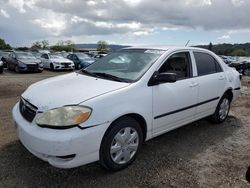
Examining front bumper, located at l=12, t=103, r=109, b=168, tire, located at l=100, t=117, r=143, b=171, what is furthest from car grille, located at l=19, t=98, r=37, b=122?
tire, located at l=100, t=117, r=143, b=171

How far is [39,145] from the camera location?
2.86m

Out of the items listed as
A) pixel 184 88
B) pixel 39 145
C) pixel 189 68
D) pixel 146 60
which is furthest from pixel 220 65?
pixel 39 145

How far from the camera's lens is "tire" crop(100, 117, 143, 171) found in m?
3.12

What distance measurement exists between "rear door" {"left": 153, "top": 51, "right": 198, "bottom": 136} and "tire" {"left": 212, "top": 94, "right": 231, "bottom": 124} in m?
1.04

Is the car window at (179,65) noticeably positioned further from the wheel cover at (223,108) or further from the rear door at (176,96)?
the wheel cover at (223,108)

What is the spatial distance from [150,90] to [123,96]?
0.50 metres

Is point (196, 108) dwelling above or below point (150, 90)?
below

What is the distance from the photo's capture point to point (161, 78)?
3.57 meters

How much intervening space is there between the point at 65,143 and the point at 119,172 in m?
0.93

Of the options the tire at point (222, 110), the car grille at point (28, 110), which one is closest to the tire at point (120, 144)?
the car grille at point (28, 110)

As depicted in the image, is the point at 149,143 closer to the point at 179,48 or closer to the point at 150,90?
the point at 150,90

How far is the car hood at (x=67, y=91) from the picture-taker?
3.02 m

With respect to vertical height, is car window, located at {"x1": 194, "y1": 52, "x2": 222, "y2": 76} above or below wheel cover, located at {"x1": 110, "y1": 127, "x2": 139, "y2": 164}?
above

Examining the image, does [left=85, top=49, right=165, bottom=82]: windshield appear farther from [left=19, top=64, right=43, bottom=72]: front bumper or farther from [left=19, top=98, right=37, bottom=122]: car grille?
[left=19, top=64, right=43, bottom=72]: front bumper
